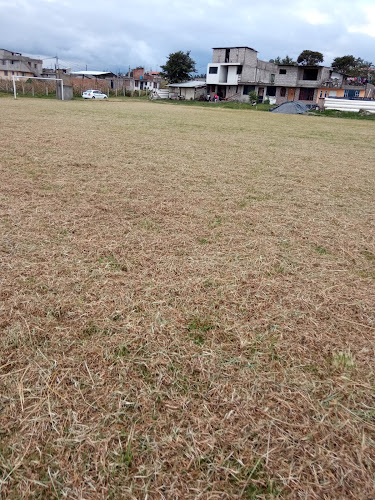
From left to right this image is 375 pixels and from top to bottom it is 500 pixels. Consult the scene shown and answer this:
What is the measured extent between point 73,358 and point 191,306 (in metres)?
0.75

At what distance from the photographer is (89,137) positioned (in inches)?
328

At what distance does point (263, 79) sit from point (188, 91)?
38.3 feet

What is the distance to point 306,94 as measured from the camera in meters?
45.0

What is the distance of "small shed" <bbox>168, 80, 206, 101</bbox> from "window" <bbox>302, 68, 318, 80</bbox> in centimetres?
1366

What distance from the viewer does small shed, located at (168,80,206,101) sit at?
46875 millimetres

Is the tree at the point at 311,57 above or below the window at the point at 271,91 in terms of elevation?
above

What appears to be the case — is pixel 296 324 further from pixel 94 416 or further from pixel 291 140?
pixel 291 140

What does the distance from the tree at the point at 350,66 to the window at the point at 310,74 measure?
2390 centimetres

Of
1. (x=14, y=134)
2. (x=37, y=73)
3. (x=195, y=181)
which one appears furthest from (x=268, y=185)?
(x=37, y=73)

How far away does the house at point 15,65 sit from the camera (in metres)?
62.6

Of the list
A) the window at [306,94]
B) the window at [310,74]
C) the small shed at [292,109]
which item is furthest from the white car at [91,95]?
the window at [310,74]

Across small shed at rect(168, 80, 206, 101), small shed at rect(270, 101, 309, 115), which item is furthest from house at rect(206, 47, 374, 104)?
small shed at rect(270, 101, 309, 115)

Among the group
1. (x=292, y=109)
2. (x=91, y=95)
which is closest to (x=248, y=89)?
(x=292, y=109)

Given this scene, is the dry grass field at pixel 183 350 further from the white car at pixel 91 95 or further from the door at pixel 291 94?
the door at pixel 291 94
